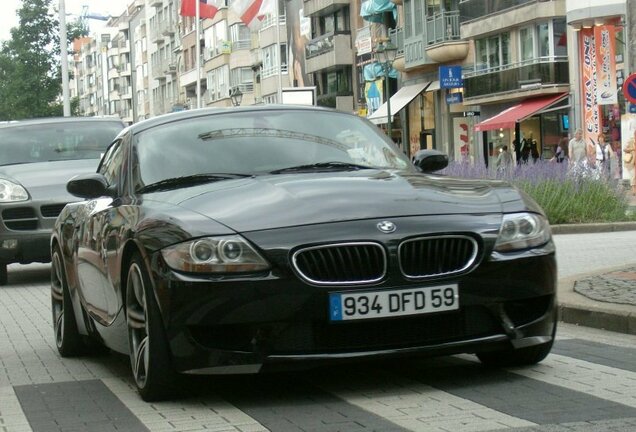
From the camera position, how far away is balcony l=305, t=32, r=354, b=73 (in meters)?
75.1

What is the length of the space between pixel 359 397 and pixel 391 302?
0.51 meters

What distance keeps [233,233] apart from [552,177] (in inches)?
655

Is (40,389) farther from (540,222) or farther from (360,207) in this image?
(540,222)

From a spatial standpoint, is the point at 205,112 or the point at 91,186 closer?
the point at 91,186

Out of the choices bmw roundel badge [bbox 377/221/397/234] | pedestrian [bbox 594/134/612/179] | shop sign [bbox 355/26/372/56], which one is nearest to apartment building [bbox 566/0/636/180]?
pedestrian [bbox 594/134/612/179]

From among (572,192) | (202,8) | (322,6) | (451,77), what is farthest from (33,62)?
(572,192)

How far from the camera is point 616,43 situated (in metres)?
44.3

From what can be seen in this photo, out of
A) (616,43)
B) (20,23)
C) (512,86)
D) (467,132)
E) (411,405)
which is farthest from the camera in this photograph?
(20,23)

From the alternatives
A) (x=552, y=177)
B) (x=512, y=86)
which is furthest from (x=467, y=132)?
(x=552, y=177)

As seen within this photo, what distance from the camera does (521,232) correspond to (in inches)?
249

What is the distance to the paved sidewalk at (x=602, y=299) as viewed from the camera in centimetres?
887

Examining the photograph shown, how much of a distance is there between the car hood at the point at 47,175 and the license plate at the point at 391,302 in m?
9.43

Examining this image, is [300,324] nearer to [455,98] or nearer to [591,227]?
[591,227]

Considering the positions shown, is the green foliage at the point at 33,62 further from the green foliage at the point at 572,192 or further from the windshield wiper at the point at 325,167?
the windshield wiper at the point at 325,167
